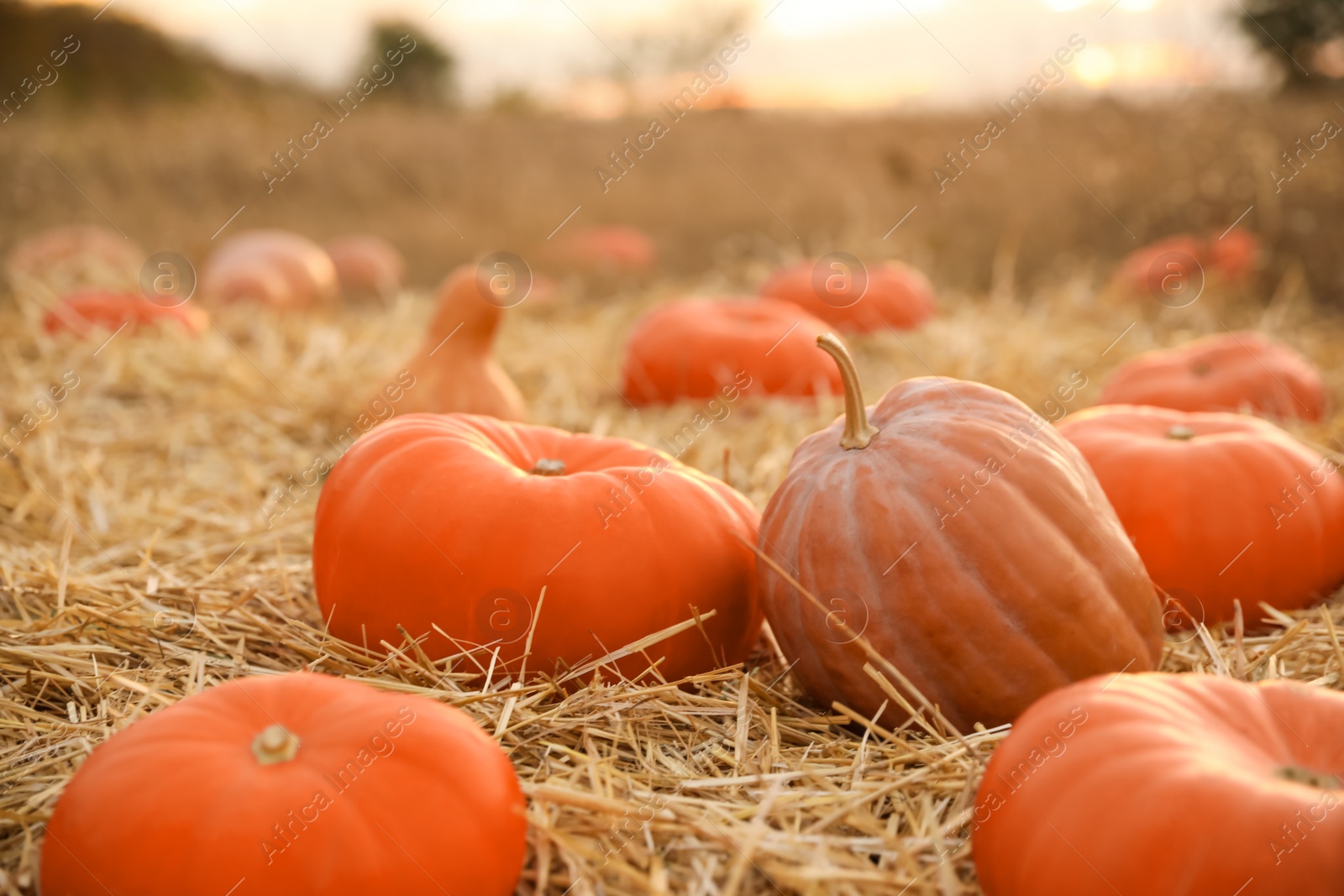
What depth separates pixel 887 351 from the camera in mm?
6129

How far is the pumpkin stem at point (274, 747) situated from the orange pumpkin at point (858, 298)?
5.20 meters

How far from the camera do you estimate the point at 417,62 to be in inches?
1145

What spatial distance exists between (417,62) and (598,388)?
2648 cm

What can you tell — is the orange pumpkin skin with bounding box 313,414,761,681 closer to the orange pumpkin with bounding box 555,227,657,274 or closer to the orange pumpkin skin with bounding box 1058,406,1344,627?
the orange pumpkin skin with bounding box 1058,406,1344,627

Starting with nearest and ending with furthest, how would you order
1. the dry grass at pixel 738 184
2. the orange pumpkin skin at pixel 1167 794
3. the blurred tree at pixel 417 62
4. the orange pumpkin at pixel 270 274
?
the orange pumpkin skin at pixel 1167 794 → the orange pumpkin at pixel 270 274 → the dry grass at pixel 738 184 → the blurred tree at pixel 417 62

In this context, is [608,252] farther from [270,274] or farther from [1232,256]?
[1232,256]

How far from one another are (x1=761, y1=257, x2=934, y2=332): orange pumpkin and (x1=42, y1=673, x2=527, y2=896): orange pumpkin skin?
5108 mm

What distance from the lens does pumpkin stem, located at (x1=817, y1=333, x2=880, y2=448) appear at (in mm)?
2121

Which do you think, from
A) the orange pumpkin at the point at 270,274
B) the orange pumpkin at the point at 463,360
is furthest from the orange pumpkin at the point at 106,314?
the orange pumpkin at the point at 463,360

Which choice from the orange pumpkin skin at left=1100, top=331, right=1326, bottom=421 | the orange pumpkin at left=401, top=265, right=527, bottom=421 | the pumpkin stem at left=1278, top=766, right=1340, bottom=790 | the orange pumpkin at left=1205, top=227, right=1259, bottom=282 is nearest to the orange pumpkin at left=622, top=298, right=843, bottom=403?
the orange pumpkin at left=401, top=265, right=527, bottom=421

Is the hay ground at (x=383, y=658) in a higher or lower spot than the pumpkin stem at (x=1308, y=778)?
lower

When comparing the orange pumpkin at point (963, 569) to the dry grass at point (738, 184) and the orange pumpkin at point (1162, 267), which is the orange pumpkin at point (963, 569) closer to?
the orange pumpkin at point (1162, 267)

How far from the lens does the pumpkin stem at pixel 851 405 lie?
212 centimetres

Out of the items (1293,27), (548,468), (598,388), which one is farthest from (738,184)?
(1293,27)
